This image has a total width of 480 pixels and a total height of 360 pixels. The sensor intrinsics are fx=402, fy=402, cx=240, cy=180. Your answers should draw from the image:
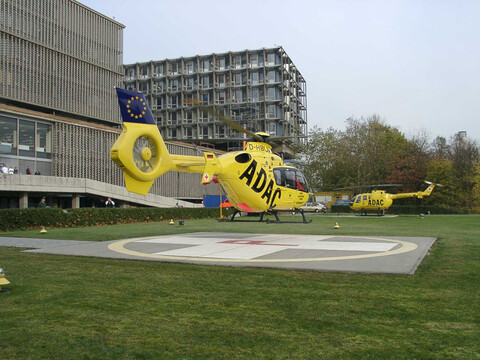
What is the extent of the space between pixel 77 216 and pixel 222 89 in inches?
2017

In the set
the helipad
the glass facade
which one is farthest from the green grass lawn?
the glass facade

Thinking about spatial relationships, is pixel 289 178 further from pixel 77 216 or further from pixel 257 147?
pixel 77 216

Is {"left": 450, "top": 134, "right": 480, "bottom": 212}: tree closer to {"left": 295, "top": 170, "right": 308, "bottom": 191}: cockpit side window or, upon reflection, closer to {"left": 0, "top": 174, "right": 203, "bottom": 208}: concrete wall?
{"left": 0, "top": 174, "right": 203, "bottom": 208}: concrete wall

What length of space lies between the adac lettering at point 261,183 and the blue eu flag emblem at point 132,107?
4.94 metres

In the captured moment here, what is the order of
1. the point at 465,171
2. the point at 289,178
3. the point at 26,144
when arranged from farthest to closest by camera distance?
the point at 465,171
the point at 26,144
the point at 289,178

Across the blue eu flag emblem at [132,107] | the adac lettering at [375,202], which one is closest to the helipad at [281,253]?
the blue eu flag emblem at [132,107]

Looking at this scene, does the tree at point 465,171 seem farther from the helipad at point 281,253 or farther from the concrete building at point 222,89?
the helipad at point 281,253

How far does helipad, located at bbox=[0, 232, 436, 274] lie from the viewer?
9523 mm

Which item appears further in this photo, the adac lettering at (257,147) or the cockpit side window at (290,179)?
the cockpit side window at (290,179)

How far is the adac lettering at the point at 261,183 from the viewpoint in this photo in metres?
17.4

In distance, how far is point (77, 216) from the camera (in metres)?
26.3

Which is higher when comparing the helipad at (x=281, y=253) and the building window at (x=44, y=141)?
the building window at (x=44, y=141)

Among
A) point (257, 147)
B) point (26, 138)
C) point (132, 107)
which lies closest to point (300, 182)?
point (257, 147)

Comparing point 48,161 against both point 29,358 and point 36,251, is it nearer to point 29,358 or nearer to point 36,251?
point 36,251
